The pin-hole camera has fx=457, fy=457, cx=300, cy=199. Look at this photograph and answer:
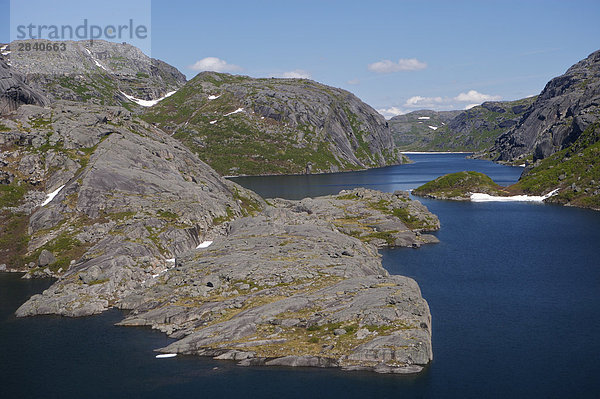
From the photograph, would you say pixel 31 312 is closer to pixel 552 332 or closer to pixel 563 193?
pixel 552 332

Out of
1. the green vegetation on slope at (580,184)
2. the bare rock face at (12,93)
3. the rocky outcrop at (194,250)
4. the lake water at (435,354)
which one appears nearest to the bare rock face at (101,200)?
the rocky outcrop at (194,250)

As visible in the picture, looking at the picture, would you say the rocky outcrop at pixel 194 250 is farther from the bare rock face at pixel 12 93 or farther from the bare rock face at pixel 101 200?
the bare rock face at pixel 12 93

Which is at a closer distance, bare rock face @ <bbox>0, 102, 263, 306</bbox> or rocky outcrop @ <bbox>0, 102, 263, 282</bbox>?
bare rock face @ <bbox>0, 102, 263, 306</bbox>

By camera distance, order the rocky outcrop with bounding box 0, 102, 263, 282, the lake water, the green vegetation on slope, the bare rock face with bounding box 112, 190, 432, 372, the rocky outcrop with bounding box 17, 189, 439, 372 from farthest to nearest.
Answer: the green vegetation on slope, the rocky outcrop with bounding box 0, 102, 263, 282, the rocky outcrop with bounding box 17, 189, 439, 372, the bare rock face with bounding box 112, 190, 432, 372, the lake water

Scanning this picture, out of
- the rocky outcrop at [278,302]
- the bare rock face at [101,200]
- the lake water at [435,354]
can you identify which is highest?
the bare rock face at [101,200]

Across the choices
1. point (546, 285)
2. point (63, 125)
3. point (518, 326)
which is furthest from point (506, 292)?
point (63, 125)

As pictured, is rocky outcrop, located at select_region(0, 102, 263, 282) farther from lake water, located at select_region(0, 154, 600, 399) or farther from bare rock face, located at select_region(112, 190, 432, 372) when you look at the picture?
lake water, located at select_region(0, 154, 600, 399)

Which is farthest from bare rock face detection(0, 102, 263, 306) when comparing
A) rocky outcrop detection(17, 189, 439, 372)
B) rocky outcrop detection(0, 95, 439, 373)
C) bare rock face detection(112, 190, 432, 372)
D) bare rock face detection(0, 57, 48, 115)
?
bare rock face detection(112, 190, 432, 372)

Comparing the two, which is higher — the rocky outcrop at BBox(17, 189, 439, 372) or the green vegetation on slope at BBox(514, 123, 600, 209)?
the green vegetation on slope at BBox(514, 123, 600, 209)
